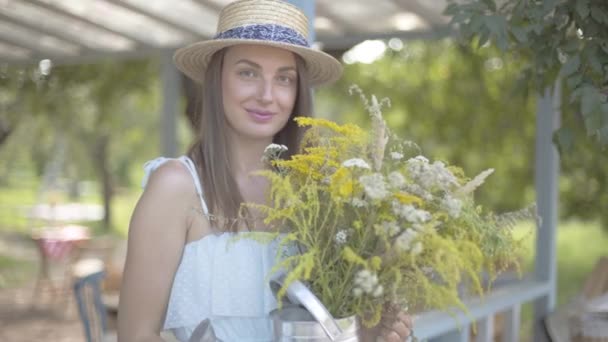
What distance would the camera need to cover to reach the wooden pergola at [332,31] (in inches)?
171

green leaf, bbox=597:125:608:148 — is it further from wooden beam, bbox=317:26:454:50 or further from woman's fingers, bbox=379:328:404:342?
wooden beam, bbox=317:26:454:50

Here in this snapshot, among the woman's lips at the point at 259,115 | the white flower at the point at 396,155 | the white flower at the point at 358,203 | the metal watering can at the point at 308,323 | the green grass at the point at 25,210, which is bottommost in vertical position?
the metal watering can at the point at 308,323

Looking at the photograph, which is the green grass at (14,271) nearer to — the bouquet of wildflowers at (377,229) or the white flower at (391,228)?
the bouquet of wildflowers at (377,229)

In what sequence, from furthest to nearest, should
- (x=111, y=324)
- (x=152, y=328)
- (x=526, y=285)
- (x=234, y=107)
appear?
1. (x=111, y=324)
2. (x=526, y=285)
3. (x=234, y=107)
4. (x=152, y=328)

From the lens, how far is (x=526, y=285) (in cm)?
442

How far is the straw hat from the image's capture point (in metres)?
1.73

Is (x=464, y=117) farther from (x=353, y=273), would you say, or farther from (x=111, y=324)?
(x=353, y=273)

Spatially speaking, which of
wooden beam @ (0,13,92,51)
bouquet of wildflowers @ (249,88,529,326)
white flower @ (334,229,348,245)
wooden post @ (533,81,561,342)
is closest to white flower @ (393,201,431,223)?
bouquet of wildflowers @ (249,88,529,326)

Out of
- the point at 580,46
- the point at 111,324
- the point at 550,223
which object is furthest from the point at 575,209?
the point at 580,46

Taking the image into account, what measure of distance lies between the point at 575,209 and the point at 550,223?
4693 mm

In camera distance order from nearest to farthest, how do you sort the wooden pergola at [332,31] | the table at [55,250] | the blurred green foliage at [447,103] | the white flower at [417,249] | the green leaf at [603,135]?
the white flower at [417,249]
the green leaf at [603,135]
the wooden pergola at [332,31]
the table at [55,250]
the blurred green foliage at [447,103]

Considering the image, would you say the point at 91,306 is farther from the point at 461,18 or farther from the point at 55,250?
the point at 55,250

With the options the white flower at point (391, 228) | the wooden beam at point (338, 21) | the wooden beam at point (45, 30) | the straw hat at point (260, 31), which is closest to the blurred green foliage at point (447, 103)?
the wooden beam at point (45, 30)

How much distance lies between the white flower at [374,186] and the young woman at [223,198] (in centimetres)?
33
